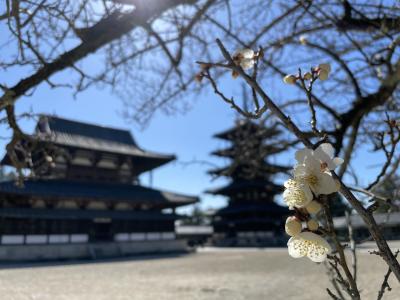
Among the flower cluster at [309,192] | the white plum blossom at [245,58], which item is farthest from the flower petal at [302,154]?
the white plum blossom at [245,58]

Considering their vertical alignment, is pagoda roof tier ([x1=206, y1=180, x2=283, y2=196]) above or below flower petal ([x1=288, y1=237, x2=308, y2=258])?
above

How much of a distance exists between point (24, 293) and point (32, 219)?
483 inches

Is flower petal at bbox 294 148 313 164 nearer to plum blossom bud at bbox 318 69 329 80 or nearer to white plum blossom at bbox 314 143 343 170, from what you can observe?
white plum blossom at bbox 314 143 343 170

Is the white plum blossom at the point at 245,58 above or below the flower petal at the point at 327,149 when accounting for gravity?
above

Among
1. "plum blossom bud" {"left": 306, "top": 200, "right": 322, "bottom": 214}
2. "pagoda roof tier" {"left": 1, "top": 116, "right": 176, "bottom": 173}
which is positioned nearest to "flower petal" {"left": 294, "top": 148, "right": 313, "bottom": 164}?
"plum blossom bud" {"left": 306, "top": 200, "right": 322, "bottom": 214}

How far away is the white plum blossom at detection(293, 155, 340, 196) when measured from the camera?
89 centimetres

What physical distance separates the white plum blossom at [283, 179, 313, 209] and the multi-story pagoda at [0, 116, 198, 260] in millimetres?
18753

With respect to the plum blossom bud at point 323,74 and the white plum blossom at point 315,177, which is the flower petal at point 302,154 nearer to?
the white plum blossom at point 315,177

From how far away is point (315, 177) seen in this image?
0.91 m

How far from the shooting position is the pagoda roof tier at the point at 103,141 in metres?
24.1

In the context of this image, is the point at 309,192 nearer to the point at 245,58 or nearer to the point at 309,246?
the point at 309,246

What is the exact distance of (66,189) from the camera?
71.8 ft

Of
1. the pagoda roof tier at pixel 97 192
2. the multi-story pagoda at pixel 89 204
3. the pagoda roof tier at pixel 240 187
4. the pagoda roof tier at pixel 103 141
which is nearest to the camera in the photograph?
the pagoda roof tier at pixel 97 192

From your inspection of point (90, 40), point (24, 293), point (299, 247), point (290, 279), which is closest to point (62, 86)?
point (90, 40)
